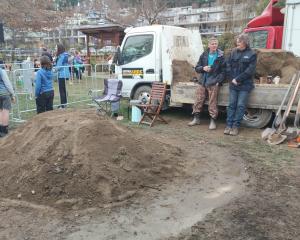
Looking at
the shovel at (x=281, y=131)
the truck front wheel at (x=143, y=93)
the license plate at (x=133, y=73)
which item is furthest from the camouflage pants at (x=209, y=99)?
the license plate at (x=133, y=73)

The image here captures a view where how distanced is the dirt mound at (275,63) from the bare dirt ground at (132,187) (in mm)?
2125

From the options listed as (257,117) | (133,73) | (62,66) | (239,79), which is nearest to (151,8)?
(62,66)

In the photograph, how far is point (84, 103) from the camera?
1151 centimetres

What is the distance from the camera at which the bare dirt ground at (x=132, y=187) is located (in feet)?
12.2

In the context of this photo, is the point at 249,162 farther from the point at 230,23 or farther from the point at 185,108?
the point at 230,23

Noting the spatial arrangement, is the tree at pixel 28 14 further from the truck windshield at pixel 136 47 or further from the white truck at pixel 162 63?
the white truck at pixel 162 63

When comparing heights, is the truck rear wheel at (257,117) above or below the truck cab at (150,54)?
below

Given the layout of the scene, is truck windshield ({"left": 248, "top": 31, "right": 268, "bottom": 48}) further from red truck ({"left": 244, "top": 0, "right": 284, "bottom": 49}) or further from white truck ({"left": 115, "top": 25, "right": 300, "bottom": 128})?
white truck ({"left": 115, "top": 25, "right": 300, "bottom": 128})

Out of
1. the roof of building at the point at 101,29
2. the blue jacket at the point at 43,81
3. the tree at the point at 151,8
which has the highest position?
the tree at the point at 151,8

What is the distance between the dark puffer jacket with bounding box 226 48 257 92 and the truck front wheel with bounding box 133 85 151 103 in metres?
2.52

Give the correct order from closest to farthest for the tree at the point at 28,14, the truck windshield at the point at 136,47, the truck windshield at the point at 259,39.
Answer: the truck windshield at the point at 136,47, the truck windshield at the point at 259,39, the tree at the point at 28,14

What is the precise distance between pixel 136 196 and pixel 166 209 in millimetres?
485

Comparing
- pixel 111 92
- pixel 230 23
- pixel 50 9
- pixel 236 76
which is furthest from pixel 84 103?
pixel 50 9

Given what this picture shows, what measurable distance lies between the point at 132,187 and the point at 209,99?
390 cm
